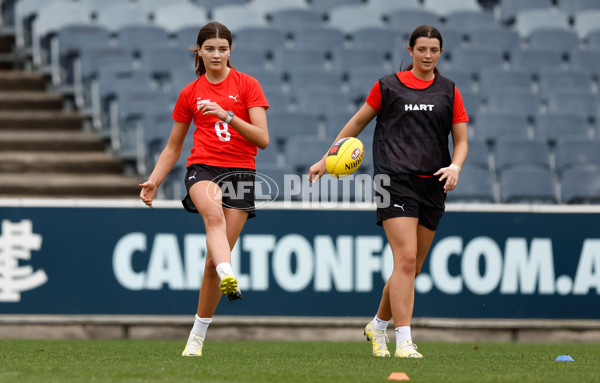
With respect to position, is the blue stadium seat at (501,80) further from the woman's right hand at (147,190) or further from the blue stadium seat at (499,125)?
the woman's right hand at (147,190)

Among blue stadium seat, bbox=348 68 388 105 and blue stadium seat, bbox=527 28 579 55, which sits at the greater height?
blue stadium seat, bbox=527 28 579 55

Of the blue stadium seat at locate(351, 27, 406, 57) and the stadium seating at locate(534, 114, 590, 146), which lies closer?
the stadium seating at locate(534, 114, 590, 146)

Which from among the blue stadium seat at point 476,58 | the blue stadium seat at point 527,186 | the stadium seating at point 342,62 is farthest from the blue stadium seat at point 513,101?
the blue stadium seat at point 527,186

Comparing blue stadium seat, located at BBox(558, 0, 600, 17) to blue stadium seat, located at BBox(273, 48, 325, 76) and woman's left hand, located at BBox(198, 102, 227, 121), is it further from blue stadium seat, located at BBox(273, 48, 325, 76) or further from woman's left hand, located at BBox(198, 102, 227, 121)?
woman's left hand, located at BBox(198, 102, 227, 121)

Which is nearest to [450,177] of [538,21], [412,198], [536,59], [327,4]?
[412,198]

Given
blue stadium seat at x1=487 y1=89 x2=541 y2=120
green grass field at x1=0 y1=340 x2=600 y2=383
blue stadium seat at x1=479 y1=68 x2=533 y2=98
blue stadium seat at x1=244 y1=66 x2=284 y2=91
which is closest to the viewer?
green grass field at x1=0 y1=340 x2=600 y2=383

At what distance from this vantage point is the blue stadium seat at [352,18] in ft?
44.6

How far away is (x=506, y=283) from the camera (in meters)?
7.95

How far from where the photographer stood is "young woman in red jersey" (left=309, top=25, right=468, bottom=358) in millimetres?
5367

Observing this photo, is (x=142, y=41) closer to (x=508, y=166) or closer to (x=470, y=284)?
(x=508, y=166)

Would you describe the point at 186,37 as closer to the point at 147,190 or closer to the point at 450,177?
the point at 147,190

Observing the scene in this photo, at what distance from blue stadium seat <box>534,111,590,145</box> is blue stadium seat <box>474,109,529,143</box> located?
0.35m

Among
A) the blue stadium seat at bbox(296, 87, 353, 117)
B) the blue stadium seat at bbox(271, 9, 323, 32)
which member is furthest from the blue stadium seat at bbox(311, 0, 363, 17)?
the blue stadium seat at bbox(296, 87, 353, 117)

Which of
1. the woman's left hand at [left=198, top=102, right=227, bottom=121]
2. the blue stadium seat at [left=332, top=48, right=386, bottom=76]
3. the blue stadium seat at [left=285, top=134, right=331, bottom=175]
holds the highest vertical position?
the blue stadium seat at [left=332, top=48, right=386, bottom=76]
